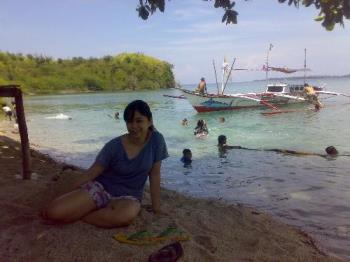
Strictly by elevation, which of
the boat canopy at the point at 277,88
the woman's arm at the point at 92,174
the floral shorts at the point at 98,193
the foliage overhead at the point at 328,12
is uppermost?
the foliage overhead at the point at 328,12

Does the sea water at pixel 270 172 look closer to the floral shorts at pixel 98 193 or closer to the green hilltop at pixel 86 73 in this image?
the floral shorts at pixel 98 193

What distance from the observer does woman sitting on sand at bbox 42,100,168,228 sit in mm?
4055

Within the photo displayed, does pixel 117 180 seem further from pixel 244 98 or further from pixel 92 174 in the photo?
pixel 244 98

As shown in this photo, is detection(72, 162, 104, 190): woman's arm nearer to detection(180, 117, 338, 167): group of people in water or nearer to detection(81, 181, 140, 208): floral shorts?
detection(81, 181, 140, 208): floral shorts

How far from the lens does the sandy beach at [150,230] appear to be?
11.9 feet

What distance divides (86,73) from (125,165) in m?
107

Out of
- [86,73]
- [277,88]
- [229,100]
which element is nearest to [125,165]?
[229,100]

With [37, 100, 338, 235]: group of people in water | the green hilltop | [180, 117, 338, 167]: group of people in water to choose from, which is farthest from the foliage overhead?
the green hilltop

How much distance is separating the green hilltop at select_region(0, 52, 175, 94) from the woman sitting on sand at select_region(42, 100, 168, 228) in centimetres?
8804

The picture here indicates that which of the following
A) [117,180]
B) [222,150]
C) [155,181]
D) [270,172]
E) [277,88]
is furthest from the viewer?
[277,88]

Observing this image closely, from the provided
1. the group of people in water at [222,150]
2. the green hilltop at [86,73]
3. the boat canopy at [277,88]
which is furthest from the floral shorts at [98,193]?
the green hilltop at [86,73]

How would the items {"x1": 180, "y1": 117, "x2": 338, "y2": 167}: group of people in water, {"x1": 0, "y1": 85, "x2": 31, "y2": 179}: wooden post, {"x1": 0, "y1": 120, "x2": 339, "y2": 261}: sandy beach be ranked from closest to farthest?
{"x1": 0, "y1": 120, "x2": 339, "y2": 261}: sandy beach → {"x1": 0, "y1": 85, "x2": 31, "y2": 179}: wooden post → {"x1": 180, "y1": 117, "x2": 338, "y2": 167}: group of people in water

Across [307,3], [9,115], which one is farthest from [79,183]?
[9,115]

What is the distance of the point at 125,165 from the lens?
13.7 ft
